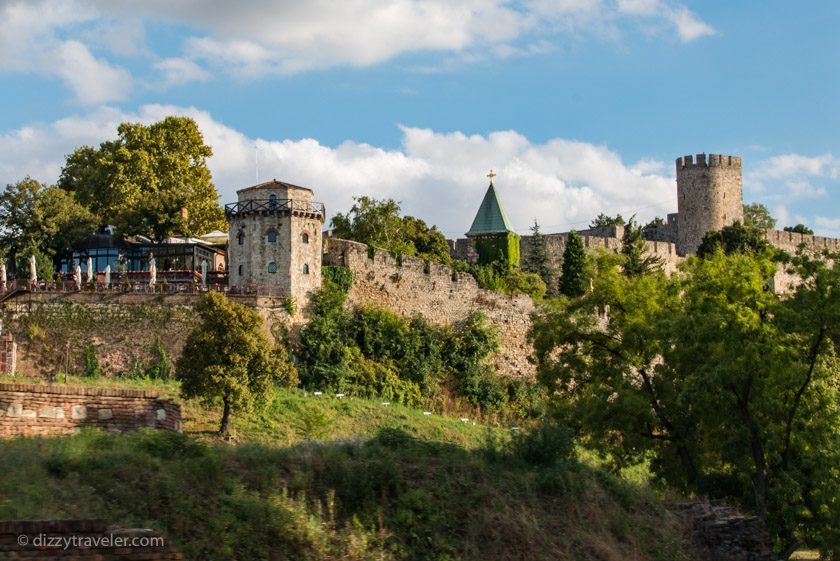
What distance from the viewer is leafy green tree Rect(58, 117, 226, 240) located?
4753 centimetres

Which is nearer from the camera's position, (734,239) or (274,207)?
(274,207)

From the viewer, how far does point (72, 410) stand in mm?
18391

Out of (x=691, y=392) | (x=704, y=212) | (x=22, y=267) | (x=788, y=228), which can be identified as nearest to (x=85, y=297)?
(x=22, y=267)

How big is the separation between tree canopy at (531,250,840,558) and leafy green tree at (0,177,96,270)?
2292 cm

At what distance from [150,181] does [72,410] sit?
1296 inches

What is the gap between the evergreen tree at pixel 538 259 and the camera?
5288 centimetres

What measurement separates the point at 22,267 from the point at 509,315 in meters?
17.5

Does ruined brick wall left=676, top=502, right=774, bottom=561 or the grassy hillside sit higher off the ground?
the grassy hillside

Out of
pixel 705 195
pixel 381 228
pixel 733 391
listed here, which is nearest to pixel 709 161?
pixel 705 195

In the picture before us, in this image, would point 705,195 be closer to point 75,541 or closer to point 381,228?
point 381,228

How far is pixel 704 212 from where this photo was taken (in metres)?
65.8

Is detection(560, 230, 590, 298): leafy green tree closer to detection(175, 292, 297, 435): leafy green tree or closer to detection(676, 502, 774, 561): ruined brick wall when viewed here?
detection(175, 292, 297, 435): leafy green tree

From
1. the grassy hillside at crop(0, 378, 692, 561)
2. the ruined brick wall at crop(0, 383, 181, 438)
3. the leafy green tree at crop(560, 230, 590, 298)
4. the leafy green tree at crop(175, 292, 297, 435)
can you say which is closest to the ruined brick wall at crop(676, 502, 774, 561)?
the grassy hillside at crop(0, 378, 692, 561)

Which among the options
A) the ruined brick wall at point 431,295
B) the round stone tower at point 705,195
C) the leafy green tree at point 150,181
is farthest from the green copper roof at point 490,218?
the round stone tower at point 705,195
